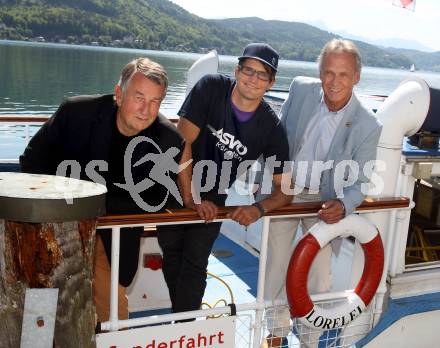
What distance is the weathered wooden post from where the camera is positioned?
1.64 meters

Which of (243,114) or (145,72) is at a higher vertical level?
(145,72)

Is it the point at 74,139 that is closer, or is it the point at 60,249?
the point at 60,249

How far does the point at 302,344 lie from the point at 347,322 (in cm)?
30

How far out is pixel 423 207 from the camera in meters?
4.79

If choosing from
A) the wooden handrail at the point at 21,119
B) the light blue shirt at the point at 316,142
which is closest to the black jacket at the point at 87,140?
the light blue shirt at the point at 316,142

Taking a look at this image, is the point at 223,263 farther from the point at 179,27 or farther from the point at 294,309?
the point at 179,27

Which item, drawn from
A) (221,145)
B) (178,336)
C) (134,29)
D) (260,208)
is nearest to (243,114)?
(221,145)

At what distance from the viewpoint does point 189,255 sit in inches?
108

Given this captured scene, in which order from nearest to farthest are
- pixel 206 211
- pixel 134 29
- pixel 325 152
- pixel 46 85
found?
pixel 206 211, pixel 325 152, pixel 46 85, pixel 134 29

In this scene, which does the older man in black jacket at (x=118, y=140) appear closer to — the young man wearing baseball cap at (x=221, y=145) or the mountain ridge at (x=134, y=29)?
the young man wearing baseball cap at (x=221, y=145)

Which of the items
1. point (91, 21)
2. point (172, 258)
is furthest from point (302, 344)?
point (91, 21)

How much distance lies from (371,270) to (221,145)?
116 cm

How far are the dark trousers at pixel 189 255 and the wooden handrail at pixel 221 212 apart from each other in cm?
30

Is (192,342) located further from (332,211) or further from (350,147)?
(350,147)
